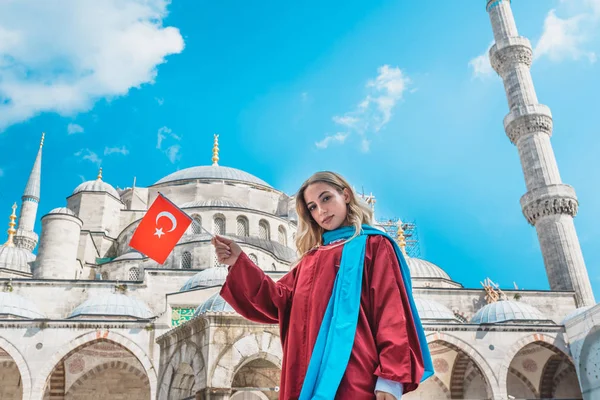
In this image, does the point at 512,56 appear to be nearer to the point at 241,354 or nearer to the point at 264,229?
the point at 264,229

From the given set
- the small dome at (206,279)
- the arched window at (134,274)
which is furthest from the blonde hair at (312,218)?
→ the arched window at (134,274)

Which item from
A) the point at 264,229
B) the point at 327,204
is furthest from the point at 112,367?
the point at 327,204

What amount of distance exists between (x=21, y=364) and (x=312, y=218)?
1393cm

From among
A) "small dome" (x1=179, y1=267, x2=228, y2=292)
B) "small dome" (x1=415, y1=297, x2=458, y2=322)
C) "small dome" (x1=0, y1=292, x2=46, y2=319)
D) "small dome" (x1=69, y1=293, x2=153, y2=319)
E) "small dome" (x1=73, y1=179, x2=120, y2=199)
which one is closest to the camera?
"small dome" (x1=0, y1=292, x2=46, y2=319)

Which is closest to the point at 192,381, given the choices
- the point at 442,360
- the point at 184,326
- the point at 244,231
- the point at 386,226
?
the point at 184,326

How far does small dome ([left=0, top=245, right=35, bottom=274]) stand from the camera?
21.0m

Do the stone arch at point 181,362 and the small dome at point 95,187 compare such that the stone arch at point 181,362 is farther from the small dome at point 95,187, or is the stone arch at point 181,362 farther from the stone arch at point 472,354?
the small dome at point 95,187

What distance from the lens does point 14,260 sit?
2125 centimetres

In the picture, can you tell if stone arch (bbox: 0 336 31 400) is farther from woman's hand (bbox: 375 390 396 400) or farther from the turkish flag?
woman's hand (bbox: 375 390 396 400)

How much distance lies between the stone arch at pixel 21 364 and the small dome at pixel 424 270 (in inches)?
551

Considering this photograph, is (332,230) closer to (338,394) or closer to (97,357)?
(338,394)

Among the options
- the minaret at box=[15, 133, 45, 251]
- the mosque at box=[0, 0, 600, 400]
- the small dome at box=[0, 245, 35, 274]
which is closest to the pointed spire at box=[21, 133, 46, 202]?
the minaret at box=[15, 133, 45, 251]

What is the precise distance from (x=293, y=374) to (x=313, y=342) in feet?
0.46

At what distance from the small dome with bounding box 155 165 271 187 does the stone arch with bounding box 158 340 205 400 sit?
22449mm
